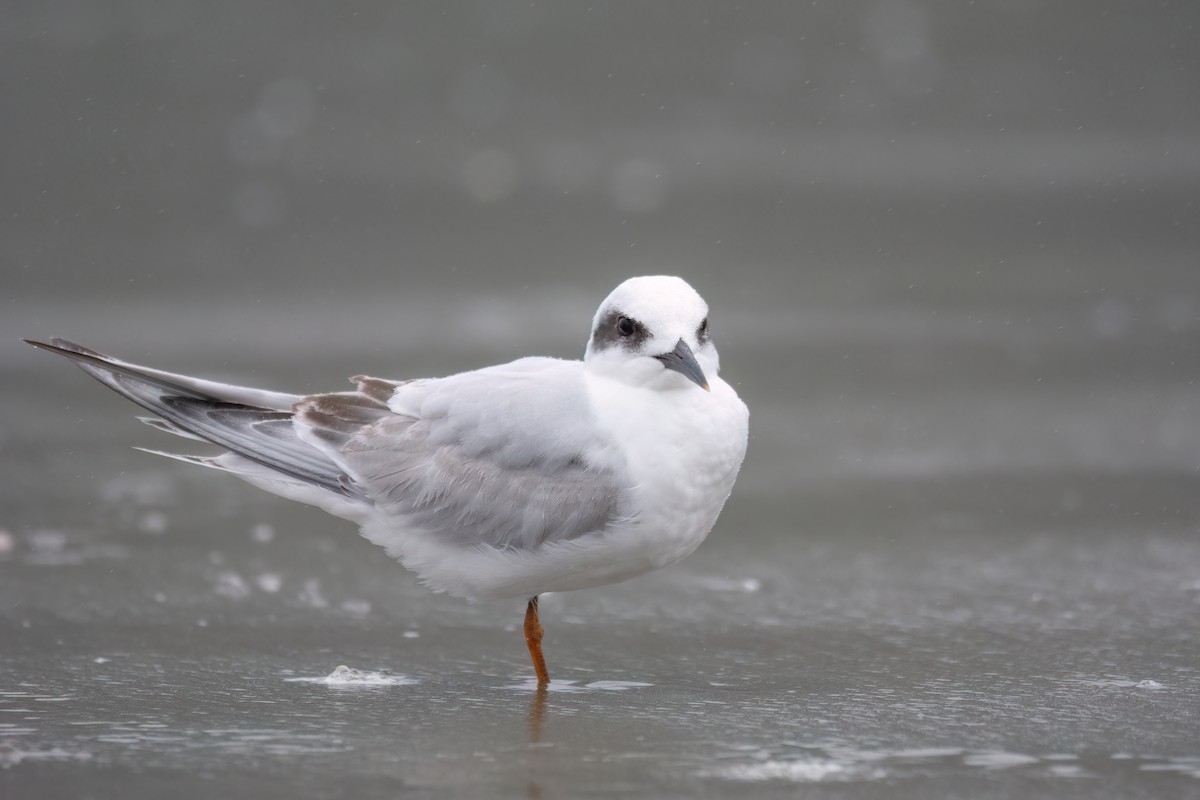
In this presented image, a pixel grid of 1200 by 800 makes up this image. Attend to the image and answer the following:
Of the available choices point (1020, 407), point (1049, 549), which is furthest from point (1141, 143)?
point (1049, 549)

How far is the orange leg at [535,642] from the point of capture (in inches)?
133

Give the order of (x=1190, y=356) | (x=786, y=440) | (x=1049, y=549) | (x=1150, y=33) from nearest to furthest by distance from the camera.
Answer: (x=1049, y=549) < (x=786, y=440) < (x=1190, y=356) < (x=1150, y=33)

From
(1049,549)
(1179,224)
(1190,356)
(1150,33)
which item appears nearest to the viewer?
(1049,549)

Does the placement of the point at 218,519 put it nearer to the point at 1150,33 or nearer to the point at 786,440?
the point at 786,440

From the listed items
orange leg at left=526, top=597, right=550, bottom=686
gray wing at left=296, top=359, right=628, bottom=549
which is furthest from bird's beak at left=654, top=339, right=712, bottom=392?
orange leg at left=526, top=597, right=550, bottom=686

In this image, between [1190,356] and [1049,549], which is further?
[1190,356]

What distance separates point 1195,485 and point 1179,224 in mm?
1990

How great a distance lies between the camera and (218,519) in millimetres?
4793

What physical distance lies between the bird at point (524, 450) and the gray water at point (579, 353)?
0.95 feet

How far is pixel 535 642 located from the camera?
11.3ft

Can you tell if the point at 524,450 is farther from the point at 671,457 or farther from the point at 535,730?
the point at 535,730

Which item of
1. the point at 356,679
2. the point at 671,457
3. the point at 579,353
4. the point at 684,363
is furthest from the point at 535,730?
the point at 579,353

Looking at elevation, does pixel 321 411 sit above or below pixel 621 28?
below

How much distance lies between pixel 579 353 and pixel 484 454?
2430mm
